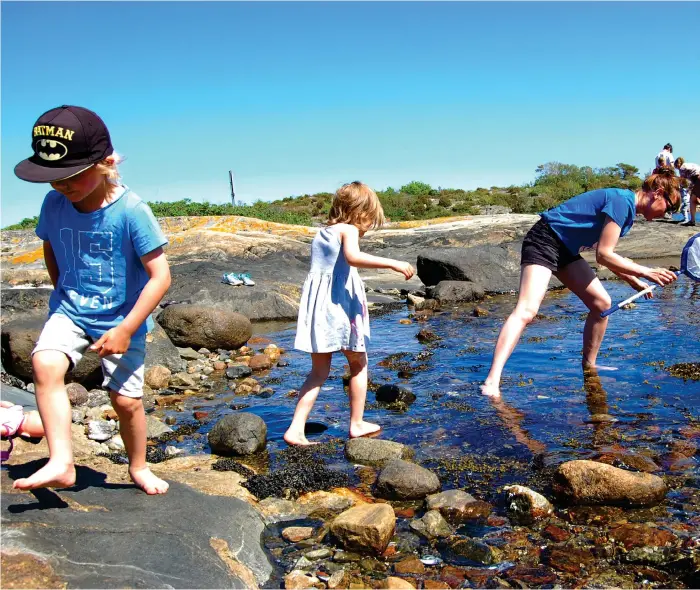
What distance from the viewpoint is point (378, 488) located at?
4.00m

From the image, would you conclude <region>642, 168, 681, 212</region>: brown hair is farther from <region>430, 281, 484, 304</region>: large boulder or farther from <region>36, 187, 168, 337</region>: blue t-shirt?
<region>430, 281, 484, 304</region>: large boulder

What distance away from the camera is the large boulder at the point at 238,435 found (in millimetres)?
4727

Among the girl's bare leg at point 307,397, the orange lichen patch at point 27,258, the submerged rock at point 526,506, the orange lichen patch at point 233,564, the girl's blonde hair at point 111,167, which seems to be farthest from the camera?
the orange lichen patch at point 27,258

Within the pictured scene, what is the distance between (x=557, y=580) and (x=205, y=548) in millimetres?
1537

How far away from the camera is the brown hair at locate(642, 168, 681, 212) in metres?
5.57

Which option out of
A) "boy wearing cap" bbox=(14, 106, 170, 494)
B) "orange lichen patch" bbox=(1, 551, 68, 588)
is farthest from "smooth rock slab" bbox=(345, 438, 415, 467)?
"orange lichen patch" bbox=(1, 551, 68, 588)

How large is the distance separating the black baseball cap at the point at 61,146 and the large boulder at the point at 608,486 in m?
2.96

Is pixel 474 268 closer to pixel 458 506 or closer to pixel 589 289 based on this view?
pixel 589 289

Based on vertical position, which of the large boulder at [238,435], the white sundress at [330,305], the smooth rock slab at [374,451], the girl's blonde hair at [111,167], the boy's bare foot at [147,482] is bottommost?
the smooth rock slab at [374,451]

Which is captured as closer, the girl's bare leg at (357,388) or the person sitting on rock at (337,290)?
the person sitting on rock at (337,290)

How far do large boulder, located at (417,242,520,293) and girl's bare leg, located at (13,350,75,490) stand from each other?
38.2 ft

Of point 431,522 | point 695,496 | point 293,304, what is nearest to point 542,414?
point 695,496

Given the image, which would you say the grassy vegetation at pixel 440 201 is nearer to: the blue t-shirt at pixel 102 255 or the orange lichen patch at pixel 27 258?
the orange lichen patch at pixel 27 258

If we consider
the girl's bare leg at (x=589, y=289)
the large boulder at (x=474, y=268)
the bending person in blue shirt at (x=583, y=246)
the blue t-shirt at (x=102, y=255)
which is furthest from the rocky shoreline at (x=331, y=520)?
the large boulder at (x=474, y=268)
